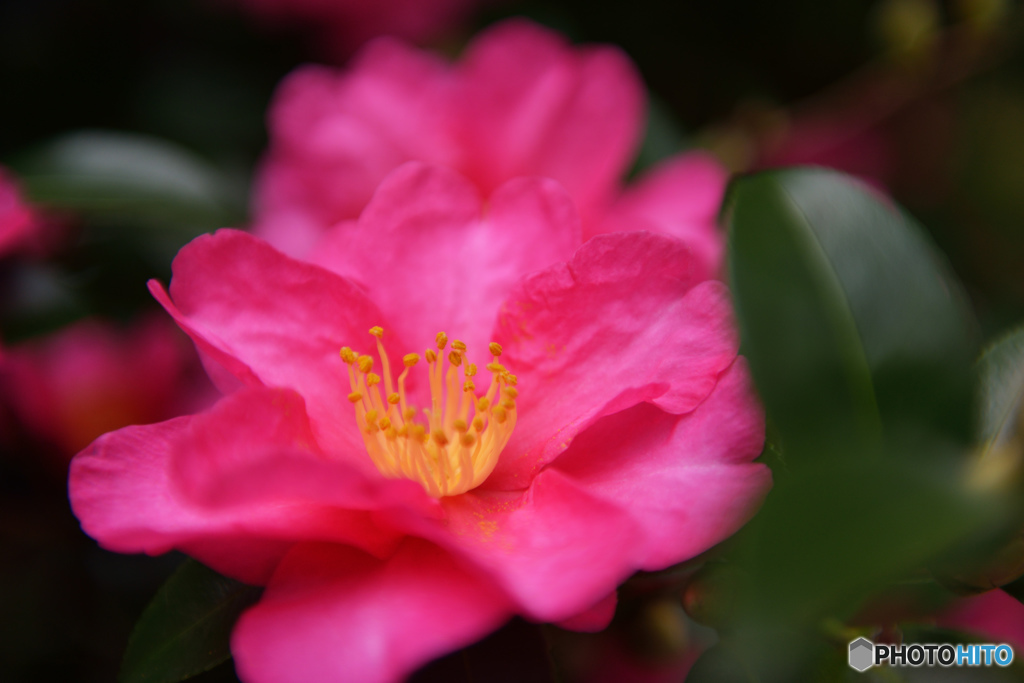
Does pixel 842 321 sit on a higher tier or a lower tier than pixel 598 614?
higher

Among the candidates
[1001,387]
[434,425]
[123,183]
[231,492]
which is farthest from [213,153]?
[1001,387]

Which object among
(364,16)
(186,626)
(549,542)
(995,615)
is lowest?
(995,615)

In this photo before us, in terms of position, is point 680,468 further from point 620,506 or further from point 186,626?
point 186,626

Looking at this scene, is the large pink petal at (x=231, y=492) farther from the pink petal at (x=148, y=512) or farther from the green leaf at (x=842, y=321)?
the green leaf at (x=842, y=321)

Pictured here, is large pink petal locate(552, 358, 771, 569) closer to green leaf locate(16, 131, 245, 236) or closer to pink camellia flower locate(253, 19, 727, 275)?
pink camellia flower locate(253, 19, 727, 275)

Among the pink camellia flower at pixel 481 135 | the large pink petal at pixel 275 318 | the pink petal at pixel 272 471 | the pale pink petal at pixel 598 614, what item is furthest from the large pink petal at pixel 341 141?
the pale pink petal at pixel 598 614

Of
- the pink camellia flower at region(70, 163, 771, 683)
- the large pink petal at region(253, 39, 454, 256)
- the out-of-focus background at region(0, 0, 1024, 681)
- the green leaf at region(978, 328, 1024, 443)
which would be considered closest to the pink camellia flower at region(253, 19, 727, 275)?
Result: the large pink petal at region(253, 39, 454, 256)

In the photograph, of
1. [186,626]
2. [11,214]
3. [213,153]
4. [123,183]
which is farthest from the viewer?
[213,153]
